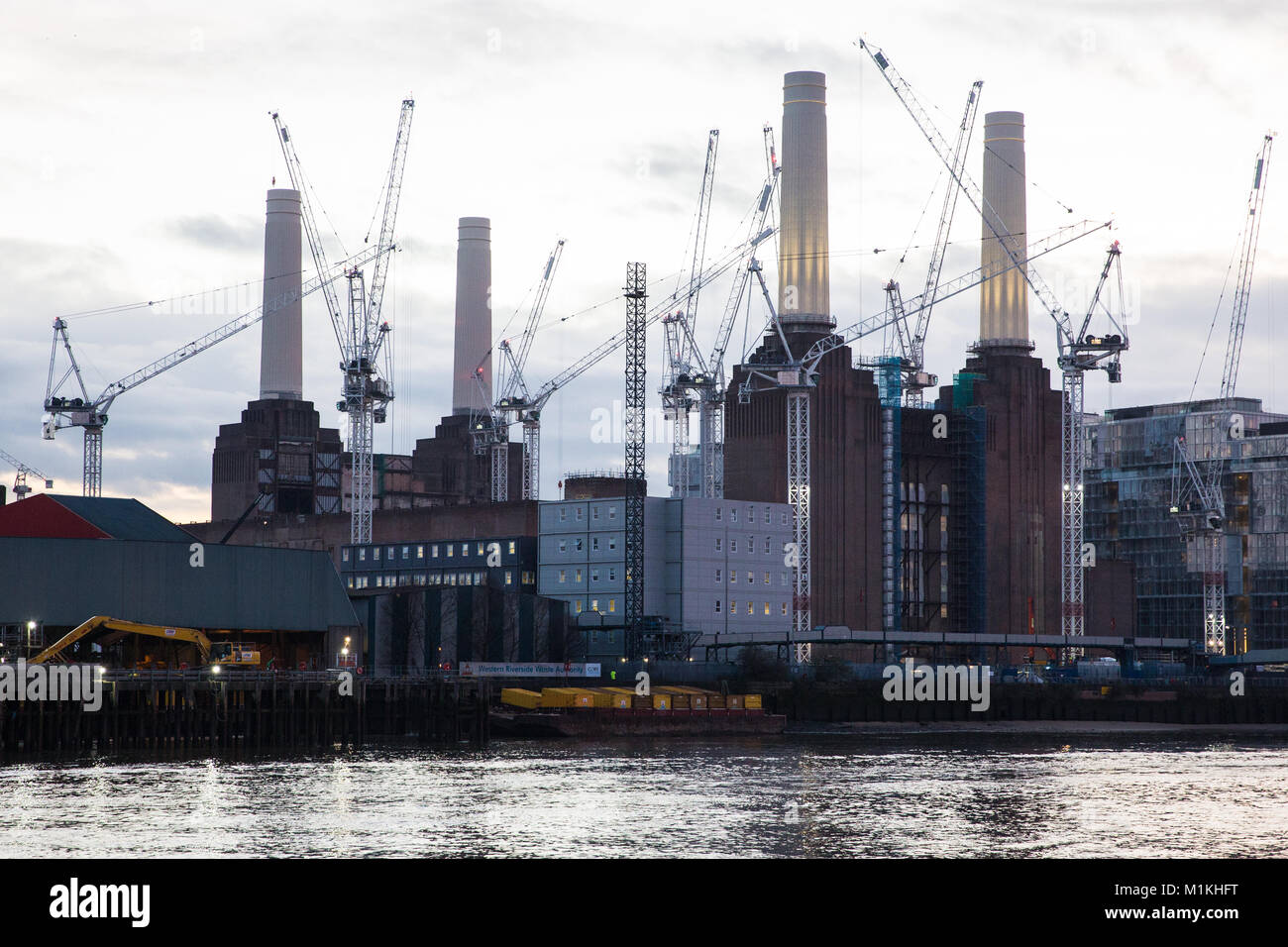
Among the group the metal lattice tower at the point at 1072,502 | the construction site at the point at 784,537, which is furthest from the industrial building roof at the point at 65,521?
the metal lattice tower at the point at 1072,502

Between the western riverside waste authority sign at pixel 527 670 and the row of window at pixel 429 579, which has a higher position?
the row of window at pixel 429 579

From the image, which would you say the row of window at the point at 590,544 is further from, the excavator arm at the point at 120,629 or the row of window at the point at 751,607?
the excavator arm at the point at 120,629

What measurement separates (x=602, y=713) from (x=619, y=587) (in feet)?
122

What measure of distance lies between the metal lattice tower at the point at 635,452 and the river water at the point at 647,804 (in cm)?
4576

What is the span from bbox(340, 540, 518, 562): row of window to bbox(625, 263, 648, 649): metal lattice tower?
15.1m

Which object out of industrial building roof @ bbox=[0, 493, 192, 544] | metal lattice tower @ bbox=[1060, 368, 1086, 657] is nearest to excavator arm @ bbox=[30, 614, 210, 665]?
industrial building roof @ bbox=[0, 493, 192, 544]

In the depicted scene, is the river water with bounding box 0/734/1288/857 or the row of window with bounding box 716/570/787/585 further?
the row of window with bounding box 716/570/787/585

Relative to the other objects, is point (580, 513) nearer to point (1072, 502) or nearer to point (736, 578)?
point (736, 578)

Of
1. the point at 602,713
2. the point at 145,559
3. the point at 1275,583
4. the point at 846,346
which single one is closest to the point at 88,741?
the point at 145,559

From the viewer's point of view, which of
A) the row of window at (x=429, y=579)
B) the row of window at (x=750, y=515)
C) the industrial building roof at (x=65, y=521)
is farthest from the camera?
the row of window at (x=429, y=579)

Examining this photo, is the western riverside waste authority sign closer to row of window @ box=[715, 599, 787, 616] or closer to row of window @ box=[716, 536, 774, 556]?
row of window @ box=[715, 599, 787, 616]

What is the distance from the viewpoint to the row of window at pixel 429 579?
145375 millimetres

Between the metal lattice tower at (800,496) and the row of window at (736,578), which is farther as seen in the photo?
the metal lattice tower at (800,496)

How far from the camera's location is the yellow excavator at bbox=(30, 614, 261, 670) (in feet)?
288
